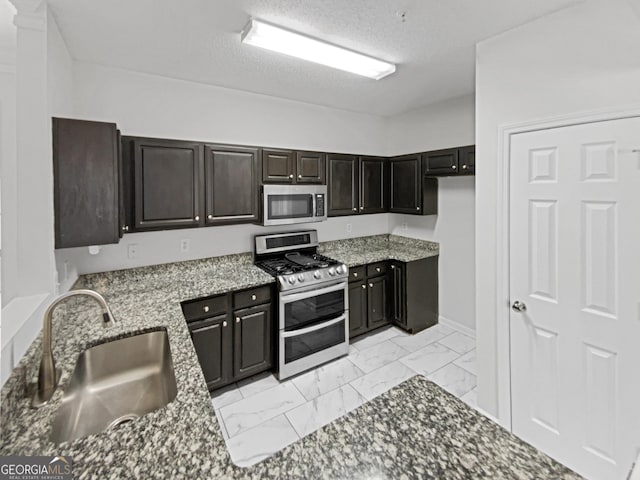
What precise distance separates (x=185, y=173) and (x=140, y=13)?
3.51 feet

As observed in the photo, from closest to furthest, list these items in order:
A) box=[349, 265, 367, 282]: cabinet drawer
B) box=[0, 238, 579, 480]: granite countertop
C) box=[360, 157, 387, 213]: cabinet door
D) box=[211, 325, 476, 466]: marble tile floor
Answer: box=[0, 238, 579, 480]: granite countertop < box=[211, 325, 476, 466]: marble tile floor < box=[349, 265, 367, 282]: cabinet drawer < box=[360, 157, 387, 213]: cabinet door

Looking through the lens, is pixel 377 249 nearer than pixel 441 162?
No

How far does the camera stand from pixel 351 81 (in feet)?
9.12

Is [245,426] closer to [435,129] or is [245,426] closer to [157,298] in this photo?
[157,298]

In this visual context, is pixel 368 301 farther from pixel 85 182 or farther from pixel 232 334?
pixel 85 182

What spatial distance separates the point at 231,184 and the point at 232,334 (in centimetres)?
130

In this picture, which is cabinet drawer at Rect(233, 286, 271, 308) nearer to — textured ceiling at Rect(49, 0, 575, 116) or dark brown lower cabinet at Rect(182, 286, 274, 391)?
dark brown lower cabinet at Rect(182, 286, 274, 391)

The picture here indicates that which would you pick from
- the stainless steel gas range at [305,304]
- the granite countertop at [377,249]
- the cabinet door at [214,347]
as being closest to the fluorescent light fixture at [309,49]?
the stainless steel gas range at [305,304]

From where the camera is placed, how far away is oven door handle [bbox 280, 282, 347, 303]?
2672 mm

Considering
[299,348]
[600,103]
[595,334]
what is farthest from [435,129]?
[299,348]

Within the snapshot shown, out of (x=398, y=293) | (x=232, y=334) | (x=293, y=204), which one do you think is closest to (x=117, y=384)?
(x=232, y=334)

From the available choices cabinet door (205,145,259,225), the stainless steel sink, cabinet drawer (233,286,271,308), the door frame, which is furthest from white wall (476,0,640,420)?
the stainless steel sink

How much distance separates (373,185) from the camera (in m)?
3.71

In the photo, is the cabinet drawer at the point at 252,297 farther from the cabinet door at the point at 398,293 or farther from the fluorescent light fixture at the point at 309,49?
the fluorescent light fixture at the point at 309,49
